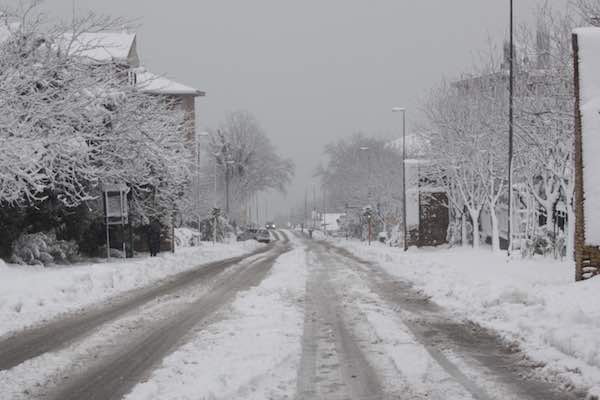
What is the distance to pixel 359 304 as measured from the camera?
1346cm

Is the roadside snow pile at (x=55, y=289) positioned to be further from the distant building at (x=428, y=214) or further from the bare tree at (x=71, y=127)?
the distant building at (x=428, y=214)

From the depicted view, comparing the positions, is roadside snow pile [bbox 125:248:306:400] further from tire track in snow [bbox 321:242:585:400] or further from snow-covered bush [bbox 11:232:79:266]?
snow-covered bush [bbox 11:232:79:266]

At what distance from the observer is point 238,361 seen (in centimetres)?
751

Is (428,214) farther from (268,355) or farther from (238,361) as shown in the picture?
(238,361)

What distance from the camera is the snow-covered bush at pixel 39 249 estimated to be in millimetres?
23078

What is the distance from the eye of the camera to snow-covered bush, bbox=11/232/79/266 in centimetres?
2308

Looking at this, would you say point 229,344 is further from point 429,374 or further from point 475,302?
point 475,302

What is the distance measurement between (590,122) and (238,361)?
10.4 metres

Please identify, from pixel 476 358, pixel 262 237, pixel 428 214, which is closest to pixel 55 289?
pixel 476 358

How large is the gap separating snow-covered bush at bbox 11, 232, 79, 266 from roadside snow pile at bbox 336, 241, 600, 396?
39.8 feet

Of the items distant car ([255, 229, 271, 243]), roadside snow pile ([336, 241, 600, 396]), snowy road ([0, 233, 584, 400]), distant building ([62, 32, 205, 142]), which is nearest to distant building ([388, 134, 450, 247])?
distant building ([62, 32, 205, 142])

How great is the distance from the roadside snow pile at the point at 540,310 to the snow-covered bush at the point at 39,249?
477 inches

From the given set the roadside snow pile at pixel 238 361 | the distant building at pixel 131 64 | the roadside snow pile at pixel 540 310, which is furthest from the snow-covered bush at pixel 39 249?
the roadside snow pile at pixel 238 361

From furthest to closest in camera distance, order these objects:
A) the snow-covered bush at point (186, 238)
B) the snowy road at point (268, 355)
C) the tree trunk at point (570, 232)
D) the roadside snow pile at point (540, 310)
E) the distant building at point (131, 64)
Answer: the snow-covered bush at point (186, 238)
the distant building at point (131, 64)
the tree trunk at point (570, 232)
the roadside snow pile at point (540, 310)
the snowy road at point (268, 355)
